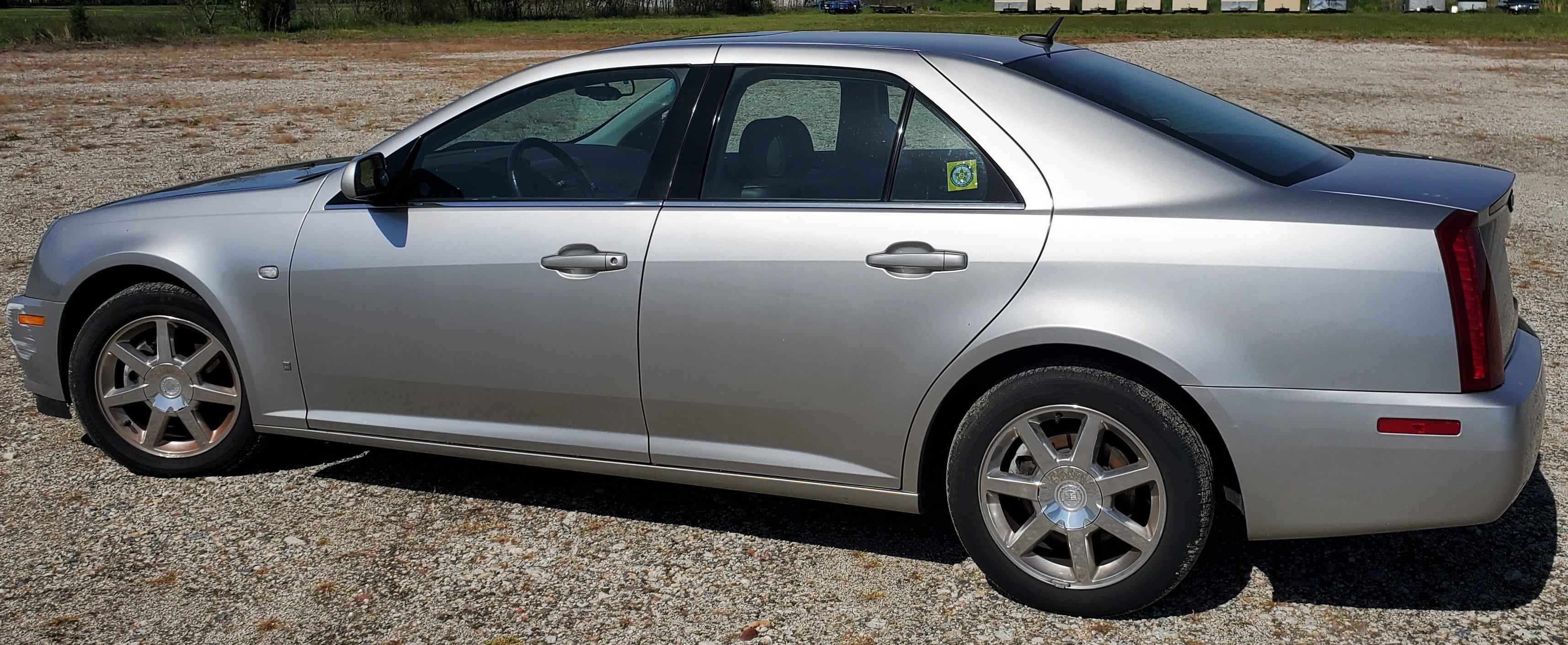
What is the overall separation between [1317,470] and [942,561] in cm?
117

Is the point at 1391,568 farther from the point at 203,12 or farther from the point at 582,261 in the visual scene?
the point at 203,12

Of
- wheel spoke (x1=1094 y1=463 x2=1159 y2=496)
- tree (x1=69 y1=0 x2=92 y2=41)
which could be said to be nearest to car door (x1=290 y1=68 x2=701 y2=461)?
wheel spoke (x1=1094 y1=463 x2=1159 y2=496)

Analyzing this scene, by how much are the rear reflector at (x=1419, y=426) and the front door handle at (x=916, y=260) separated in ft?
3.56

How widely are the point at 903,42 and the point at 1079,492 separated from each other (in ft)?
4.84

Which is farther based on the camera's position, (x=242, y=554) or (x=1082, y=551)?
(x=242, y=554)

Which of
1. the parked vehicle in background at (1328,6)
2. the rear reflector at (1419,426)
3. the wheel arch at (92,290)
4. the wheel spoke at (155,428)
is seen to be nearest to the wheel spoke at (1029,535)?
the rear reflector at (1419,426)

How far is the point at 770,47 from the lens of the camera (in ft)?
12.4

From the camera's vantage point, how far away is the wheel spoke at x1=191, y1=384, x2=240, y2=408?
433 centimetres

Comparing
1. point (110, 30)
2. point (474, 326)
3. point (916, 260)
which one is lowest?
point (474, 326)

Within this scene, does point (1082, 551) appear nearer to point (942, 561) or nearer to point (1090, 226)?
point (942, 561)

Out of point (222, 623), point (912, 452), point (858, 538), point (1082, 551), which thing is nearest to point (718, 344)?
point (912, 452)

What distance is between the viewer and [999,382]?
10.9 ft

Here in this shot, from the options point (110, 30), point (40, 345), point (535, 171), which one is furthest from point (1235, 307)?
point (110, 30)

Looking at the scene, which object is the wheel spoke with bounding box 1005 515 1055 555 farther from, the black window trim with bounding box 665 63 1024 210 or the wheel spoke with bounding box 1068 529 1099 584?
the black window trim with bounding box 665 63 1024 210
